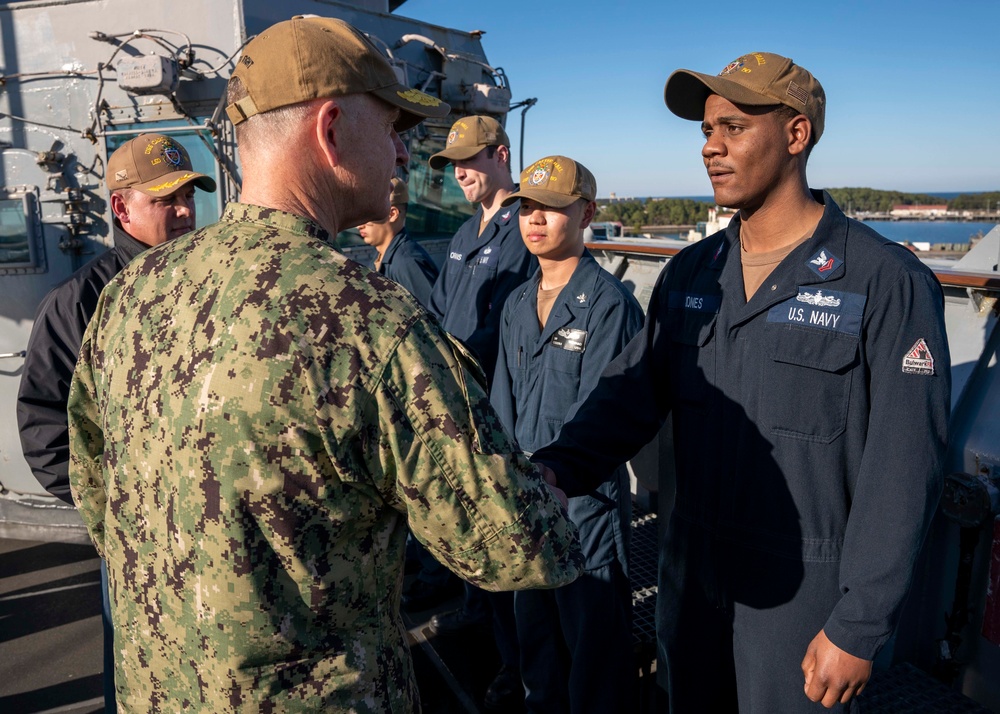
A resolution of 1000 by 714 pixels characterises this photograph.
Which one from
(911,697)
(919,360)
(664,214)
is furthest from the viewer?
(664,214)

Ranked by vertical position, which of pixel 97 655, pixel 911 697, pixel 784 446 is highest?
pixel 784 446

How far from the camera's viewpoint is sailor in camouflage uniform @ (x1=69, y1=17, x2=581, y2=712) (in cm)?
108

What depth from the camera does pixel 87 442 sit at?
5.04 ft

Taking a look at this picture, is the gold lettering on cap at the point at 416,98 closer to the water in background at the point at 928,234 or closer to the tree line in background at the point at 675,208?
the water in background at the point at 928,234

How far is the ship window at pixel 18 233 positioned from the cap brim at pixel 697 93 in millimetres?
3936

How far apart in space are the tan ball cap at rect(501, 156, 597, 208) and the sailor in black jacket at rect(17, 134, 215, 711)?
1.27 meters

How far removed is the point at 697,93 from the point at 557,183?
96 centimetres

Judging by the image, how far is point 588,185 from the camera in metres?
2.85

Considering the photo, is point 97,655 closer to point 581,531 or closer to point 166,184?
point 166,184

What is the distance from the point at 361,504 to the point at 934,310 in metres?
1.22

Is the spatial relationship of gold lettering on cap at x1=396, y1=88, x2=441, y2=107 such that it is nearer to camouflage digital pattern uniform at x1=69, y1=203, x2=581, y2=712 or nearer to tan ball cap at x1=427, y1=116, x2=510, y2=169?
camouflage digital pattern uniform at x1=69, y1=203, x2=581, y2=712

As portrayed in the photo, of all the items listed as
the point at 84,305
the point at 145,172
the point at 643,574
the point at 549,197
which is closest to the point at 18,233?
the point at 145,172

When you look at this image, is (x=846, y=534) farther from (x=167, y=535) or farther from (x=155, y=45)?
(x=155, y=45)

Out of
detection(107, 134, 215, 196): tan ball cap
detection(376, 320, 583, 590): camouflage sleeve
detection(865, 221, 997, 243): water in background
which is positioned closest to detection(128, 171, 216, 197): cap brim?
detection(107, 134, 215, 196): tan ball cap
